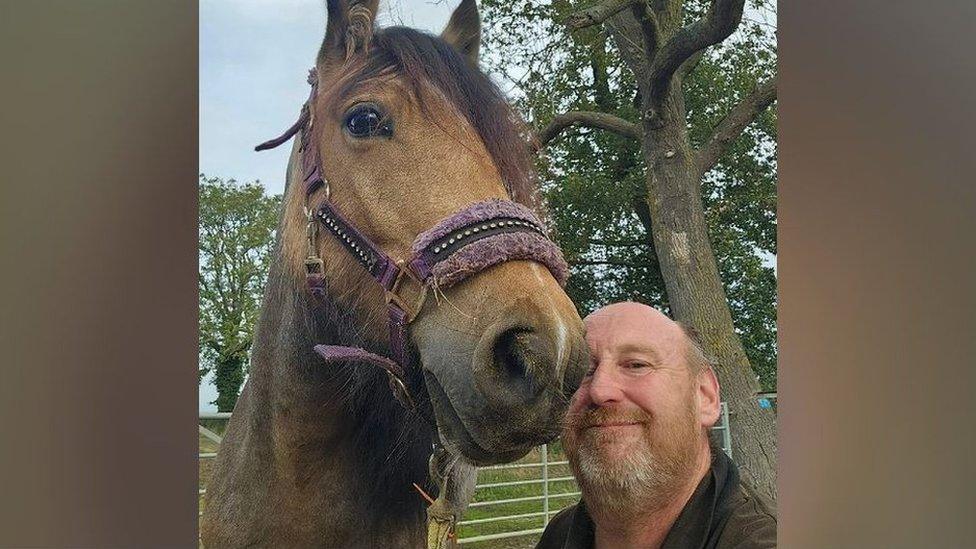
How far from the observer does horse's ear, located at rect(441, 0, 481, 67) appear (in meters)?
2.88

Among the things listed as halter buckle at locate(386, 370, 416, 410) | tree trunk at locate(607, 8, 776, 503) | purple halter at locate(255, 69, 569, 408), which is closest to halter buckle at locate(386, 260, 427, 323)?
purple halter at locate(255, 69, 569, 408)

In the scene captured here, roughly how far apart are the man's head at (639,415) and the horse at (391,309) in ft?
0.53

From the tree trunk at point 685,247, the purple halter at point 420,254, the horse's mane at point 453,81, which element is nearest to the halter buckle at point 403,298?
the purple halter at point 420,254

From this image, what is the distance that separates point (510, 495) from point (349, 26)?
1.36 meters

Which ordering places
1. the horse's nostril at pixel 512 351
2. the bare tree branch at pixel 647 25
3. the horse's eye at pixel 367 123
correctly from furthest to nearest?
the bare tree branch at pixel 647 25, the horse's eye at pixel 367 123, the horse's nostril at pixel 512 351

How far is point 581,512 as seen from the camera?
3.02 m

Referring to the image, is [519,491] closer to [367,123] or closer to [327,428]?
[327,428]

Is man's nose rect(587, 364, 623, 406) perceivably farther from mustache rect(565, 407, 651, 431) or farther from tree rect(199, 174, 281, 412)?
tree rect(199, 174, 281, 412)

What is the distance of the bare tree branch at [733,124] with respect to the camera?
10.1 feet

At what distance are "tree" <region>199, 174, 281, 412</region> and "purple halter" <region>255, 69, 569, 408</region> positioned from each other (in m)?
0.18

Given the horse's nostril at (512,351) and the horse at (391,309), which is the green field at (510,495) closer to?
the horse at (391,309)
